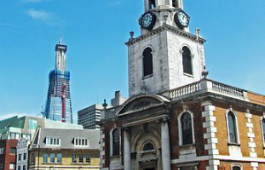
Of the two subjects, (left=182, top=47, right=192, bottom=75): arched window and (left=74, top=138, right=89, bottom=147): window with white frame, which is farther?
(left=74, top=138, right=89, bottom=147): window with white frame

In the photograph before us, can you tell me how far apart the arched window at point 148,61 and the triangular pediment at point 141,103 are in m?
3.79

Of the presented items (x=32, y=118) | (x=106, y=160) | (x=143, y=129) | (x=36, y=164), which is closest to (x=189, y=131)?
(x=143, y=129)

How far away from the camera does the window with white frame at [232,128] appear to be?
31188mm

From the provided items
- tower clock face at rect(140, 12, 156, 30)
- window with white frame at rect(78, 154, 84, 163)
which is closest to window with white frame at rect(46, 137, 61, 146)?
window with white frame at rect(78, 154, 84, 163)

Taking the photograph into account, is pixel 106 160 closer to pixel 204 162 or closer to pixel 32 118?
pixel 204 162

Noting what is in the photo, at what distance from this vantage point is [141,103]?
3503cm

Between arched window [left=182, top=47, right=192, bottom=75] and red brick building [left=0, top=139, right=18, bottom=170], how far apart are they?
46.7m

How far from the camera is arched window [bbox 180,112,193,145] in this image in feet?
102

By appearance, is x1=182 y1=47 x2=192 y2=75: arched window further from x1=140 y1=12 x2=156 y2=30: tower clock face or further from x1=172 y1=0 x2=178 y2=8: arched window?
x1=172 y1=0 x2=178 y2=8: arched window

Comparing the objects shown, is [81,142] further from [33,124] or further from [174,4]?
[174,4]

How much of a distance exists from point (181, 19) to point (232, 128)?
1332cm

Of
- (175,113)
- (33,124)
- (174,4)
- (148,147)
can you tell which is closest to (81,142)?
(33,124)

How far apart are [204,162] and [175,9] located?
669 inches

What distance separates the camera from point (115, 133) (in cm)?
3841
